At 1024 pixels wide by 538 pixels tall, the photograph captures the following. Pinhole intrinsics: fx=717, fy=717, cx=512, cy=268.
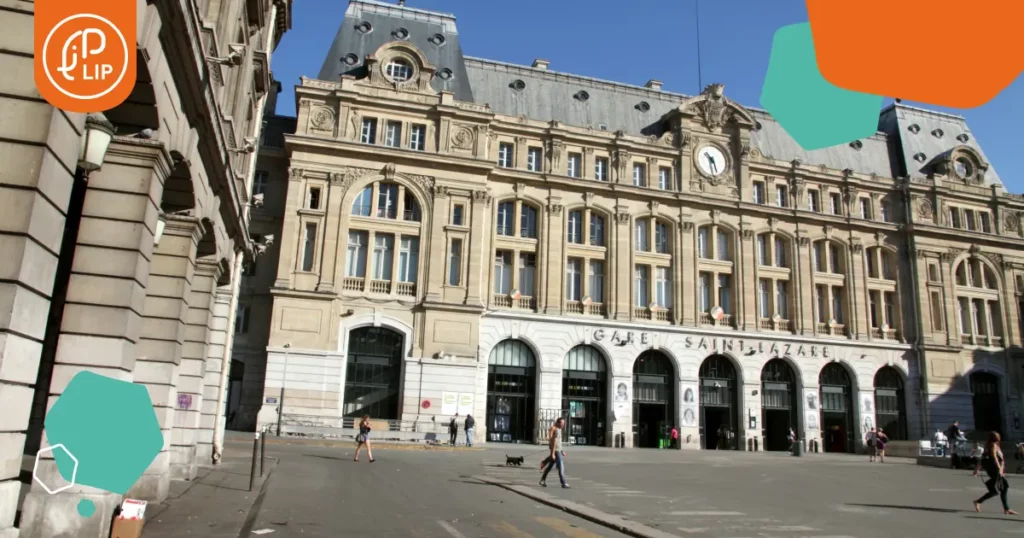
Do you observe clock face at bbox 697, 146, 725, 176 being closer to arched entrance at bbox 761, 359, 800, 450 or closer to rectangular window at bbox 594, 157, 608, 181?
rectangular window at bbox 594, 157, 608, 181

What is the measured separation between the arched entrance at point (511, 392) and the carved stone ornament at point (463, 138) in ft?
39.2

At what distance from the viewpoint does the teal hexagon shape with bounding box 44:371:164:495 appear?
18.0 feet

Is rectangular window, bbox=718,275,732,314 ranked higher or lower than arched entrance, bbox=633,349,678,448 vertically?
higher

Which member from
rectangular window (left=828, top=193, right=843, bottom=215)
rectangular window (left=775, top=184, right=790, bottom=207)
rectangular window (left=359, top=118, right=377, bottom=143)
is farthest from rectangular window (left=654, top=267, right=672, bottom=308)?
rectangular window (left=359, top=118, right=377, bottom=143)

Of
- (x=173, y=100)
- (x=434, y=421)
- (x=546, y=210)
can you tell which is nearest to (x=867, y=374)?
(x=546, y=210)

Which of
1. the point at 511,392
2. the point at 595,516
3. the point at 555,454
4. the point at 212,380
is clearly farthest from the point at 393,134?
the point at 595,516

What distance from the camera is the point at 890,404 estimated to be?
161 ft

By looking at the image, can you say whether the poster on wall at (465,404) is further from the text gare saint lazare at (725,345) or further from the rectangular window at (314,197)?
the rectangular window at (314,197)

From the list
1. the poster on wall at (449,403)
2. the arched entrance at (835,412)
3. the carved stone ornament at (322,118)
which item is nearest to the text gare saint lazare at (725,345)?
the arched entrance at (835,412)

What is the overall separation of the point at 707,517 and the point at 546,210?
107 ft

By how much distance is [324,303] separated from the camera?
3941 centimetres

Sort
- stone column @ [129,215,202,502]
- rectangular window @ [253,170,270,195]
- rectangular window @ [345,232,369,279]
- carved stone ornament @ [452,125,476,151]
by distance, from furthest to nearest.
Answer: rectangular window @ [253,170,270,195] < carved stone ornament @ [452,125,476,151] < rectangular window @ [345,232,369,279] < stone column @ [129,215,202,502]

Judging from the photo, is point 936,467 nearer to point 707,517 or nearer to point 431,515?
point 707,517

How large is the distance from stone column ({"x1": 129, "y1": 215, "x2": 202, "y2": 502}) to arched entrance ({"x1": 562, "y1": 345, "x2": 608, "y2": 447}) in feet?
101
